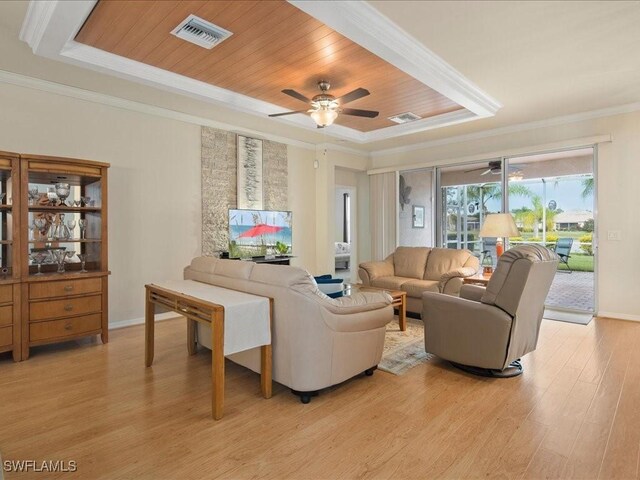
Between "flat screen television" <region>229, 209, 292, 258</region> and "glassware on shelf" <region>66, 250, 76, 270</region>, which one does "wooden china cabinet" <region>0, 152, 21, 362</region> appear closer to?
"glassware on shelf" <region>66, 250, 76, 270</region>

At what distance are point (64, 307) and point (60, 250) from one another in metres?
0.62

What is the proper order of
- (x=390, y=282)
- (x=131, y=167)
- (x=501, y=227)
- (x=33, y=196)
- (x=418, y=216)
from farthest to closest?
(x=418, y=216)
(x=390, y=282)
(x=131, y=167)
(x=501, y=227)
(x=33, y=196)

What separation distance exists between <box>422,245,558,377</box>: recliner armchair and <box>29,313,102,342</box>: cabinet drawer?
3.33m

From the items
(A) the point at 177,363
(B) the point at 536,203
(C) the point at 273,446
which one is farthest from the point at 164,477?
(B) the point at 536,203

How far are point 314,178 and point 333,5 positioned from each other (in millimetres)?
4443

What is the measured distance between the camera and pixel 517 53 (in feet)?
10.9

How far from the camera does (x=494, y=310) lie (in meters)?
2.82

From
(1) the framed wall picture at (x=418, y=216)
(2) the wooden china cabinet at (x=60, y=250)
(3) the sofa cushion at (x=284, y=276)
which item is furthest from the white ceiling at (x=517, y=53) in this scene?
(1) the framed wall picture at (x=418, y=216)

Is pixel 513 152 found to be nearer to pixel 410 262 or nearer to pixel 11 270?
pixel 410 262

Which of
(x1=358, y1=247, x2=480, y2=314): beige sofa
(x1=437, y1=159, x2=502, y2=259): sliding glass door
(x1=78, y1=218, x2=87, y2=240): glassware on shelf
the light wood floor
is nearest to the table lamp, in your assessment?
(x1=358, y1=247, x2=480, y2=314): beige sofa

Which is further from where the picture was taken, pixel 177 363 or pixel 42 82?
pixel 42 82

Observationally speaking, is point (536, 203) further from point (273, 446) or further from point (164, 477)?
point (164, 477)

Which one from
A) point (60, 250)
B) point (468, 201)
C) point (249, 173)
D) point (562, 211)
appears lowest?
point (60, 250)

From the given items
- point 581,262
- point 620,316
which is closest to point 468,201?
point 581,262
